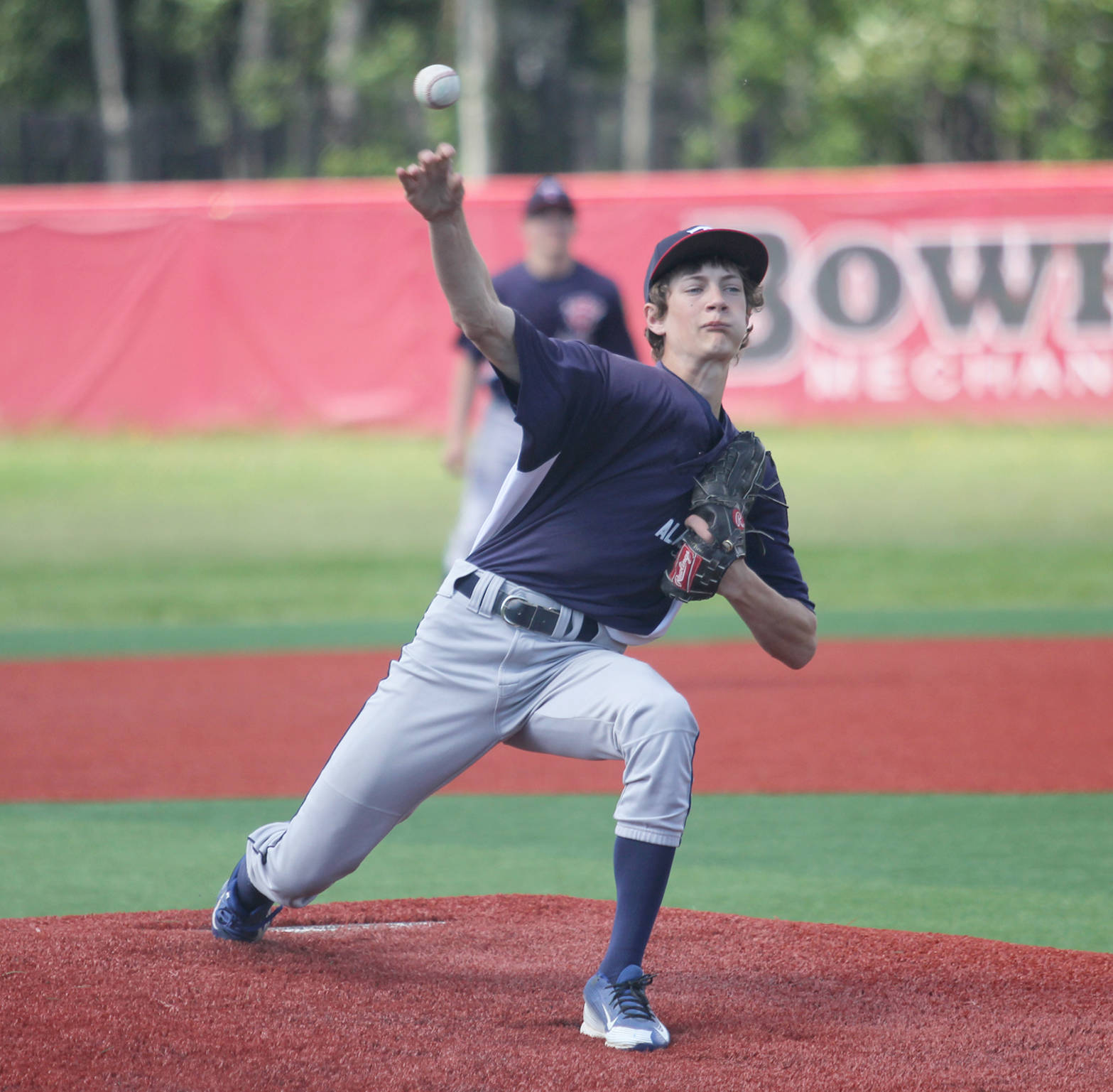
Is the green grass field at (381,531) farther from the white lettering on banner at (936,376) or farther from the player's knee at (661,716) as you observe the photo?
the player's knee at (661,716)

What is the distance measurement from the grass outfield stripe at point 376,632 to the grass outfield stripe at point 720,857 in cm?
336

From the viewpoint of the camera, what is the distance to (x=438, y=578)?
11.1 m

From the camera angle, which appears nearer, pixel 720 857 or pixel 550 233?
pixel 720 857

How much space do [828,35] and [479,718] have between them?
97.7 feet

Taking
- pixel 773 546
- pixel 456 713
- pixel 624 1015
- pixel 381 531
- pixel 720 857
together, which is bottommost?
pixel 381 531

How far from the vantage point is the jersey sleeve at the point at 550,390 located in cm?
316

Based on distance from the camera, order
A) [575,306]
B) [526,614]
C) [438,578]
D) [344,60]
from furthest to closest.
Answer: [344,60]
[438,578]
[575,306]
[526,614]

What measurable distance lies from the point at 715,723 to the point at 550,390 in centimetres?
392

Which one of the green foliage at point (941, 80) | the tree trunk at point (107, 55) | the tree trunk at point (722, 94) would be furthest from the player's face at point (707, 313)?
the tree trunk at point (107, 55)

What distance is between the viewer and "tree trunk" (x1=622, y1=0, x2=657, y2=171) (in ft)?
96.0

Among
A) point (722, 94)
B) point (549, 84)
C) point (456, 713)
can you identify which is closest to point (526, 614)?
point (456, 713)

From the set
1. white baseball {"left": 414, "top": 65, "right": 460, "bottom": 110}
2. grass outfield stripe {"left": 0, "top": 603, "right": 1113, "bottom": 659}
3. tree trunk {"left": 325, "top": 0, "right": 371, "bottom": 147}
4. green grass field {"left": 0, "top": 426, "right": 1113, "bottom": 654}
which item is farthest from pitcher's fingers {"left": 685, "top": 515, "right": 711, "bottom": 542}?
tree trunk {"left": 325, "top": 0, "right": 371, "bottom": 147}

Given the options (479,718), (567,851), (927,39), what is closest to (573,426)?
(479,718)

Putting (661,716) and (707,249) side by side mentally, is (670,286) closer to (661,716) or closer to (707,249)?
(707,249)
